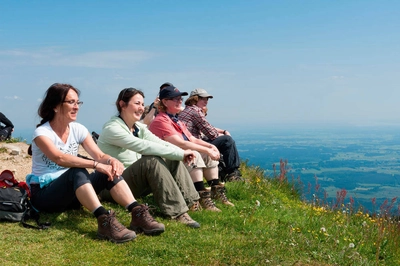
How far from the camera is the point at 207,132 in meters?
8.89

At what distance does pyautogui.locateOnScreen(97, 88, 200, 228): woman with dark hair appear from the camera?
19.8 feet

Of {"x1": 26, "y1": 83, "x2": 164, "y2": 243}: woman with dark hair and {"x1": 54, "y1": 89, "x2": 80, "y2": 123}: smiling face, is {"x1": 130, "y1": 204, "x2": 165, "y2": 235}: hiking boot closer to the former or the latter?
{"x1": 26, "y1": 83, "x2": 164, "y2": 243}: woman with dark hair

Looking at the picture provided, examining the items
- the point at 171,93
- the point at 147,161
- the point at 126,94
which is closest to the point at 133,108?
the point at 126,94

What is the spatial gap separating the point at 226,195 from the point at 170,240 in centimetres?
355

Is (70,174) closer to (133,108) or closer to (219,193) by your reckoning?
(133,108)

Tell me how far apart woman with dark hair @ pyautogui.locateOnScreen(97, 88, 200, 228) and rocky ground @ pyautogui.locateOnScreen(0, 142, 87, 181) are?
15.8 feet

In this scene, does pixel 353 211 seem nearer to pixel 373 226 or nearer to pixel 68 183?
pixel 373 226

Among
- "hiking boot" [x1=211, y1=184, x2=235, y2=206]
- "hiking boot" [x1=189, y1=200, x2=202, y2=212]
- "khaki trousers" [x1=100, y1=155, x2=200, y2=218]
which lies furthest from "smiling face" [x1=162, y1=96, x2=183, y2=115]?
"hiking boot" [x1=211, y1=184, x2=235, y2=206]

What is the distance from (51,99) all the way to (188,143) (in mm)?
Answer: 2479

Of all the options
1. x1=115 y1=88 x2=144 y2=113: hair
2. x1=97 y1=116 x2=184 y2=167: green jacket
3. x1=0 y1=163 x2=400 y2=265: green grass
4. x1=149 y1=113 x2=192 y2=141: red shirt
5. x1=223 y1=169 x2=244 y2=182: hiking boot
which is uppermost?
x1=115 y1=88 x2=144 y2=113: hair

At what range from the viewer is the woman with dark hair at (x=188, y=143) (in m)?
7.02

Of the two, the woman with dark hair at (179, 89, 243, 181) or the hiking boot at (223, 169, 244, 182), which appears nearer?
the woman with dark hair at (179, 89, 243, 181)

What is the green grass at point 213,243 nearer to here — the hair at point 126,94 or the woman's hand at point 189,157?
the woman's hand at point 189,157

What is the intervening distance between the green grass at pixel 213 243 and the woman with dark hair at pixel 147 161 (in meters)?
0.31
